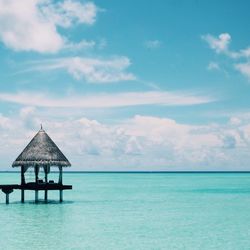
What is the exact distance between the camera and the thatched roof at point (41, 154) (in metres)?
30.9

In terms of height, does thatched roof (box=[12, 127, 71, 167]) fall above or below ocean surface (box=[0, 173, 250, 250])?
above

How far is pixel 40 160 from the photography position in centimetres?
3081

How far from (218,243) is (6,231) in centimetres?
928

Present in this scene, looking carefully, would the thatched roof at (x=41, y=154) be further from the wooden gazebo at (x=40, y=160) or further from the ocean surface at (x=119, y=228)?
the ocean surface at (x=119, y=228)

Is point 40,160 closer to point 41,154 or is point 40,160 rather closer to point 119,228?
point 41,154

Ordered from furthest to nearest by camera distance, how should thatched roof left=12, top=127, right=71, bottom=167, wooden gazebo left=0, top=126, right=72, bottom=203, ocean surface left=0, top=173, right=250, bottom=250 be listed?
thatched roof left=12, top=127, right=71, bottom=167
wooden gazebo left=0, top=126, right=72, bottom=203
ocean surface left=0, top=173, right=250, bottom=250

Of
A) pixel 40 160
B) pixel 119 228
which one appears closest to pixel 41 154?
pixel 40 160

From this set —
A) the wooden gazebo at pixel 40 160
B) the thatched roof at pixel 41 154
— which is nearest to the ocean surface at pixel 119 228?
the wooden gazebo at pixel 40 160

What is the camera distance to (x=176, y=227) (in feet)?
80.1

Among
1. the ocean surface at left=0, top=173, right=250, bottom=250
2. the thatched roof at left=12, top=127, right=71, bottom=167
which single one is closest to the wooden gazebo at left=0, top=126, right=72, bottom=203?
the thatched roof at left=12, top=127, right=71, bottom=167

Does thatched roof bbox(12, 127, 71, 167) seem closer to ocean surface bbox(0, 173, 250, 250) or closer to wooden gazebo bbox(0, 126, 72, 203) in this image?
wooden gazebo bbox(0, 126, 72, 203)

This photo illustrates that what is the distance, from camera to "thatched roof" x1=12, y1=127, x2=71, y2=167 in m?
30.9

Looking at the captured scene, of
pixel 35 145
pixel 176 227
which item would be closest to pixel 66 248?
pixel 176 227

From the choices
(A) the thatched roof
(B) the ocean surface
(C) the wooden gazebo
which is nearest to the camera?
(B) the ocean surface
